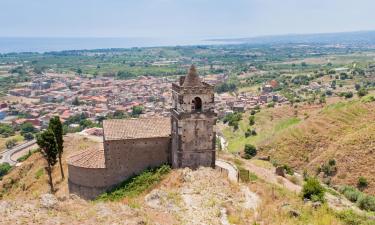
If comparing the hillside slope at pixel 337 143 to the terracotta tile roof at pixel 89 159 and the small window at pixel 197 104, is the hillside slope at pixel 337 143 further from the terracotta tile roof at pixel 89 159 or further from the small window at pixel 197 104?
the terracotta tile roof at pixel 89 159

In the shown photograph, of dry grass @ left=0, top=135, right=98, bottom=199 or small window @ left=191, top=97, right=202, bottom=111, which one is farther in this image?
dry grass @ left=0, top=135, right=98, bottom=199

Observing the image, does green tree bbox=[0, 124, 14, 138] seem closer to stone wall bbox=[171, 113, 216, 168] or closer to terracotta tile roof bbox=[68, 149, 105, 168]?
terracotta tile roof bbox=[68, 149, 105, 168]

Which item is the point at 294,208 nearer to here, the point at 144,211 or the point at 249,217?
the point at 249,217

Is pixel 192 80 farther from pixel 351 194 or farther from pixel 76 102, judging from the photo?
pixel 76 102

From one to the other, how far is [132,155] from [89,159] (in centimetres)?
439

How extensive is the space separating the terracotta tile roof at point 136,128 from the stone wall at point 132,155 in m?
0.43

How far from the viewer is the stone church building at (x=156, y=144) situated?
35812 mm

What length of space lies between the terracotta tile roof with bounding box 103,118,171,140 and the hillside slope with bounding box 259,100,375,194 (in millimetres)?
27035

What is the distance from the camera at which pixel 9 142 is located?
9988 centimetres

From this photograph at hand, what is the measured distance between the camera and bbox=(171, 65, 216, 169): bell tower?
35.6m

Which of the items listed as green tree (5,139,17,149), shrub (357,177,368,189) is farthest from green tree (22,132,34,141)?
shrub (357,177,368,189)

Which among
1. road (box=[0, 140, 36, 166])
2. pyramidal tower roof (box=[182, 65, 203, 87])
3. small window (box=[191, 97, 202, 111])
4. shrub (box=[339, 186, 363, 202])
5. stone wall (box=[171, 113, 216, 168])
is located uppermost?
pyramidal tower roof (box=[182, 65, 203, 87])

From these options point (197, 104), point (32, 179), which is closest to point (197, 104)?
point (197, 104)

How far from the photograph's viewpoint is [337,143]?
61.3 meters
